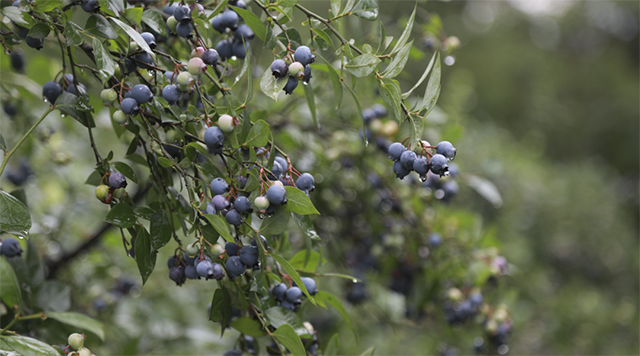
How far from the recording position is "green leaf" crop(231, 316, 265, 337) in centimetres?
73

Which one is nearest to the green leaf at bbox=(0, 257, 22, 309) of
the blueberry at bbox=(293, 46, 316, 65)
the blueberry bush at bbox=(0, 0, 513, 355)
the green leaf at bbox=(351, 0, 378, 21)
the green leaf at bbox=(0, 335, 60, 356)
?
the blueberry bush at bbox=(0, 0, 513, 355)

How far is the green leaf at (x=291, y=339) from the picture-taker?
665 millimetres

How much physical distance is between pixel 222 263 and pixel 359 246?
898mm

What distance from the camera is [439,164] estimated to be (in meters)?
0.62

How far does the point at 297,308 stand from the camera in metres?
0.77

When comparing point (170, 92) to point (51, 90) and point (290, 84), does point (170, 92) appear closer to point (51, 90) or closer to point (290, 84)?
point (290, 84)

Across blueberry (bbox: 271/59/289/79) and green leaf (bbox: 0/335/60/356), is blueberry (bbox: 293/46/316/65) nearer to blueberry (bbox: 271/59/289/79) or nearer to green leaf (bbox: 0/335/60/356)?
blueberry (bbox: 271/59/289/79)

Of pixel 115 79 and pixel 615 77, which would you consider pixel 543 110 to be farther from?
pixel 115 79

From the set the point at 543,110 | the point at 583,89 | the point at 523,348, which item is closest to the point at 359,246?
the point at 523,348

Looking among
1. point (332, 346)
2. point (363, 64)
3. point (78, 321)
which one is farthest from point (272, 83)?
point (78, 321)

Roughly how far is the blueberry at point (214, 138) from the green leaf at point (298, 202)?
0.34 feet

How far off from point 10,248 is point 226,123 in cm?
57

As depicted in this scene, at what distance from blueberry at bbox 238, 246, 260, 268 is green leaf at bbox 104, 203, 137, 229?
162 millimetres

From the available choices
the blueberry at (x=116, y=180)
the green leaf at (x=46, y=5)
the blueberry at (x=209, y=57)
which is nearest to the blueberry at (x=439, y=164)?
the blueberry at (x=209, y=57)
